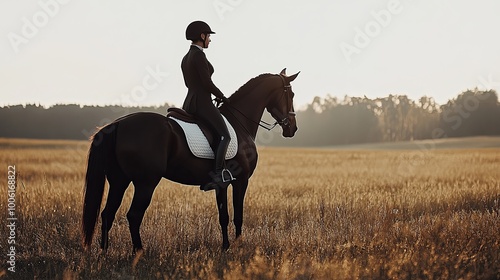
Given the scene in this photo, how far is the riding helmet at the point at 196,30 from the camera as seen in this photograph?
7102 millimetres

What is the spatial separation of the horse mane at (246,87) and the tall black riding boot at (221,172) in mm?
1059

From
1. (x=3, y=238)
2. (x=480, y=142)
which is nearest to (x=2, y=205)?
(x=3, y=238)

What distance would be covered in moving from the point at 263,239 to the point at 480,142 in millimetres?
73951

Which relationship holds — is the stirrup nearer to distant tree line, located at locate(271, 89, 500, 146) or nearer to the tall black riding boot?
the tall black riding boot

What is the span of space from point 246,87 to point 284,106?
0.72m

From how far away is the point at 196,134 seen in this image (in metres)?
6.98

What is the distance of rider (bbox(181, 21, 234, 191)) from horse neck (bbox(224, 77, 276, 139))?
65 cm

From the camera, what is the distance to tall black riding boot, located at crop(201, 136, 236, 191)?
7.05 meters

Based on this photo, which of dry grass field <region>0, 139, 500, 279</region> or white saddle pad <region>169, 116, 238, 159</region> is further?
white saddle pad <region>169, 116, 238, 159</region>

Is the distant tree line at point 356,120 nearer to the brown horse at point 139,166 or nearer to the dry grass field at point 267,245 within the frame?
the dry grass field at point 267,245

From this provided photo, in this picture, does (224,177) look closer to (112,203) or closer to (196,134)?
(196,134)

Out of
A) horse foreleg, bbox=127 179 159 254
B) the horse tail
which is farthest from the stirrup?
the horse tail

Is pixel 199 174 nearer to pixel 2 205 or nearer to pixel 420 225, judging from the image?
pixel 420 225

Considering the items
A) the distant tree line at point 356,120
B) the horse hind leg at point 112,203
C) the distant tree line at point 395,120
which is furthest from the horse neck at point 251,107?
the distant tree line at point 395,120
